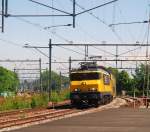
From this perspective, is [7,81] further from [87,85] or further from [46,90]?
[87,85]

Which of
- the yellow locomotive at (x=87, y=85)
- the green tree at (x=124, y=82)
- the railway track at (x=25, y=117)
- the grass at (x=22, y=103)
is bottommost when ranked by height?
the railway track at (x=25, y=117)

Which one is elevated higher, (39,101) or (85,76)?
(85,76)

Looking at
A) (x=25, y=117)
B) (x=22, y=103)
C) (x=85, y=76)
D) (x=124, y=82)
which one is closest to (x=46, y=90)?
(x=124, y=82)

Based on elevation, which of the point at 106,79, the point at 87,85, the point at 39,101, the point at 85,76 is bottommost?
the point at 39,101

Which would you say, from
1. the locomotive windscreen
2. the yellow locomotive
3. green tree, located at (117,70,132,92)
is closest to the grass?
the yellow locomotive

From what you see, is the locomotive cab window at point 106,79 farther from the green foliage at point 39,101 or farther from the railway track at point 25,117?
the railway track at point 25,117

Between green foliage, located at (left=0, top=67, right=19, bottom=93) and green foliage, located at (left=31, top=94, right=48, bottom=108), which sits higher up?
green foliage, located at (left=0, top=67, right=19, bottom=93)

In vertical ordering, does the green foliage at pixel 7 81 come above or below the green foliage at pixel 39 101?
above

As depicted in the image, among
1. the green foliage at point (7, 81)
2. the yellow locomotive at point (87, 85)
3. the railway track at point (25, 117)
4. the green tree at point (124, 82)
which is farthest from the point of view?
the green foliage at point (7, 81)

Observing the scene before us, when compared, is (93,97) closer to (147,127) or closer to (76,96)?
(76,96)

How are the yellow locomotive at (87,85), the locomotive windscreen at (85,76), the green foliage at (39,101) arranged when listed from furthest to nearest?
1. the green foliage at (39,101)
2. the locomotive windscreen at (85,76)
3. the yellow locomotive at (87,85)

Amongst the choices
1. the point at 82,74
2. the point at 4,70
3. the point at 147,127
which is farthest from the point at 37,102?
the point at 4,70

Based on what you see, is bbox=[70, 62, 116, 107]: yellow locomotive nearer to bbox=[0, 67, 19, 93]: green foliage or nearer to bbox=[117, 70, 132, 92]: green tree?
bbox=[117, 70, 132, 92]: green tree

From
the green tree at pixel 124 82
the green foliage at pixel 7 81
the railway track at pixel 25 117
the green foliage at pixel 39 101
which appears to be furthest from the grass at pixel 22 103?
the green foliage at pixel 7 81
